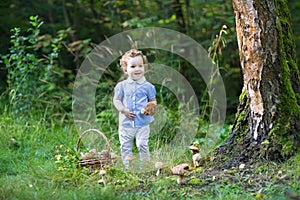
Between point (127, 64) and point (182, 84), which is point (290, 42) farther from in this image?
point (182, 84)

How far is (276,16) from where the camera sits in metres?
4.43

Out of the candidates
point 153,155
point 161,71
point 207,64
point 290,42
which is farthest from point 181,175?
point 207,64

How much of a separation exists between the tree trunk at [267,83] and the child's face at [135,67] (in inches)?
34.8

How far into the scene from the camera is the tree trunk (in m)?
4.38

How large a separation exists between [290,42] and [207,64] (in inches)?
149

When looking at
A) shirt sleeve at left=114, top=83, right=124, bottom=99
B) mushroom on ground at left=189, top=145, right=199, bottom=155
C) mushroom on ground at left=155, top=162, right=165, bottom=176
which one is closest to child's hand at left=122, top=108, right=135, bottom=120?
shirt sleeve at left=114, top=83, right=124, bottom=99

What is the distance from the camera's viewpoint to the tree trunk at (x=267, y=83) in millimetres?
4383

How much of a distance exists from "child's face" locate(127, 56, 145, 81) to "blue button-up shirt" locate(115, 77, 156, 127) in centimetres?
5

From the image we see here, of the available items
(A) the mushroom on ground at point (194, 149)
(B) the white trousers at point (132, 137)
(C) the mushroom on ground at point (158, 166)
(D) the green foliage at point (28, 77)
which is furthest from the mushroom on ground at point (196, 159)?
(D) the green foliage at point (28, 77)

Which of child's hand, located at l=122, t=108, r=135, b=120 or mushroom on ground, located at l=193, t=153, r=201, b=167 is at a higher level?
child's hand, located at l=122, t=108, r=135, b=120

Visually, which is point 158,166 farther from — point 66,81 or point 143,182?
point 66,81

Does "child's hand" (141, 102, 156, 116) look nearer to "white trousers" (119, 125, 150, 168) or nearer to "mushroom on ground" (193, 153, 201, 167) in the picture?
"white trousers" (119, 125, 150, 168)

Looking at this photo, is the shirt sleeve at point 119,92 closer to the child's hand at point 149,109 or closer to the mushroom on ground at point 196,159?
the child's hand at point 149,109

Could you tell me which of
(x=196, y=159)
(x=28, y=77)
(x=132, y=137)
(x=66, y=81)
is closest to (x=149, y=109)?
(x=132, y=137)
